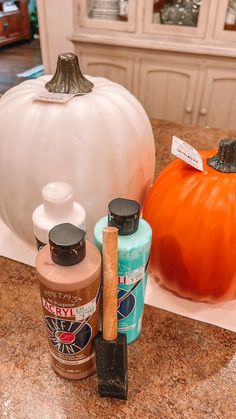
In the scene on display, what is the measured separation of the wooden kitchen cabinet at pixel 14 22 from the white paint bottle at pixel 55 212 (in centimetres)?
485

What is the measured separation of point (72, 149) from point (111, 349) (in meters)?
0.33

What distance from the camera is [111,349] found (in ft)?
1.46

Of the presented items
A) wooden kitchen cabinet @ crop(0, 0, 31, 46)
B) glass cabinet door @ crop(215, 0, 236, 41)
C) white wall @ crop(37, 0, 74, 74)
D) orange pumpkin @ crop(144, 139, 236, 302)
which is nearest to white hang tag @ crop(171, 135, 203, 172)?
orange pumpkin @ crop(144, 139, 236, 302)

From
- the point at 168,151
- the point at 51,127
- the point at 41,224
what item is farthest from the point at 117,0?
the point at 41,224

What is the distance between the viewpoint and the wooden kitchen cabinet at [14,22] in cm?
462

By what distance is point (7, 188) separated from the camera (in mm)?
640

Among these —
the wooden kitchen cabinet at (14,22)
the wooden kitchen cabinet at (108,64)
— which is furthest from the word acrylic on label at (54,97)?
the wooden kitchen cabinet at (14,22)

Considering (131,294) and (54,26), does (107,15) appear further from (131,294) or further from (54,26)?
(131,294)

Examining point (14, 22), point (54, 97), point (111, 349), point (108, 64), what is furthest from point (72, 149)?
point (14, 22)

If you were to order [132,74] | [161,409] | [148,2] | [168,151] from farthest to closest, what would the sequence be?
[132,74] < [148,2] < [168,151] < [161,409]

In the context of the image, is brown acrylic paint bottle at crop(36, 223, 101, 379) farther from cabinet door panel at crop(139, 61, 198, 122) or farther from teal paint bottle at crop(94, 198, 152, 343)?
cabinet door panel at crop(139, 61, 198, 122)

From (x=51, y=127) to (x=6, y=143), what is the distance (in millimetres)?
91

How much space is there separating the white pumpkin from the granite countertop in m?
0.19

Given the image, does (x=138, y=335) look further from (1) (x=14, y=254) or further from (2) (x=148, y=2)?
(2) (x=148, y=2)
